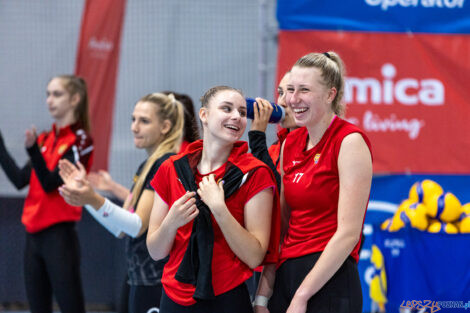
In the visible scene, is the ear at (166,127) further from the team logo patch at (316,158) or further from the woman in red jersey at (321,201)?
the team logo patch at (316,158)

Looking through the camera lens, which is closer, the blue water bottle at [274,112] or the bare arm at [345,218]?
the bare arm at [345,218]

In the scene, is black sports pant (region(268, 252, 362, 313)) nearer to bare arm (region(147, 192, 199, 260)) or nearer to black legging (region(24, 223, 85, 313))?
bare arm (region(147, 192, 199, 260))

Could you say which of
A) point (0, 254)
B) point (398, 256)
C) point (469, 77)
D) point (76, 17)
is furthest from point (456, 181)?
point (76, 17)

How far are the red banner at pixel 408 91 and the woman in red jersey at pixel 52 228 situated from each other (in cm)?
172

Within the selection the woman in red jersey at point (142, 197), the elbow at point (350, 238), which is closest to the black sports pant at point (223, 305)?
the elbow at point (350, 238)

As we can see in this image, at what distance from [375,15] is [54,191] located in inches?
101

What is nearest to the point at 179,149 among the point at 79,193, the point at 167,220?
the point at 79,193

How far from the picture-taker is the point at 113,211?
2645mm

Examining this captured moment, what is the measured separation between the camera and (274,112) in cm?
237

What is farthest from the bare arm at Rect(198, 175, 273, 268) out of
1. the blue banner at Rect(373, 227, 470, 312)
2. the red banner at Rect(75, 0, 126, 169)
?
the red banner at Rect(75, 0, 126, 169)

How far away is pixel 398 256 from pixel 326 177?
4.33 ft

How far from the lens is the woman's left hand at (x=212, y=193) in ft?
6.21

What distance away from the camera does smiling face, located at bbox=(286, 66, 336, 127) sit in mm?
1950

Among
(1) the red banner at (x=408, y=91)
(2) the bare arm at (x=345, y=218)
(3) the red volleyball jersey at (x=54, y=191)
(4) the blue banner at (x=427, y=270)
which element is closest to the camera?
(2) the bare arm at (x=345, y=218)
